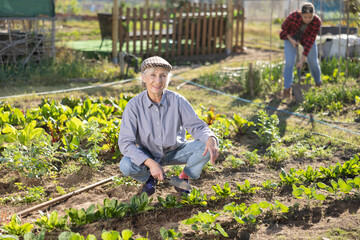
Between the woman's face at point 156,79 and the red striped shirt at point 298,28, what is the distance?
3.61m

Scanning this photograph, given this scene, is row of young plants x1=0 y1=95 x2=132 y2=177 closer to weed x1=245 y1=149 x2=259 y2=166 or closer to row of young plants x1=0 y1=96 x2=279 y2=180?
row of young plants x1=0 y1=96 x2=279 y2=180

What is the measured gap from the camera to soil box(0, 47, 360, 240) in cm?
317

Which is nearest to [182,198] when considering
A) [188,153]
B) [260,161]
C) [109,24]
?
[188,153]

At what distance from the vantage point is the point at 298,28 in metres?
6.66

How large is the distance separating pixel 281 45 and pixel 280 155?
29.7 ft

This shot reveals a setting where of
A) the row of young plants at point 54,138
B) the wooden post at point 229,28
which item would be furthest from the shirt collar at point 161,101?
the wooden post at point 229,28

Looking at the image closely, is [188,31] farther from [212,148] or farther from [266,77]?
[212,148]

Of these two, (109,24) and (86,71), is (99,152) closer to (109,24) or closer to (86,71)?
(86,71)

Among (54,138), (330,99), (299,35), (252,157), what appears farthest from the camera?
(299,35)

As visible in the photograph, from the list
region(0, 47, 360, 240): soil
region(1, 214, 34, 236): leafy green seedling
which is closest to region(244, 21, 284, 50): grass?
region(0, 47, 360, 240): soil

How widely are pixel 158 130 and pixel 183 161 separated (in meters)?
0.34

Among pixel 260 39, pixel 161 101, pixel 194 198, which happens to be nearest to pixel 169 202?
pixel 194 198

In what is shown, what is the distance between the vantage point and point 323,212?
11.4ft

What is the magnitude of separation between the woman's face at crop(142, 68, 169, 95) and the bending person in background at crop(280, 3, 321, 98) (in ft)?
11.4
